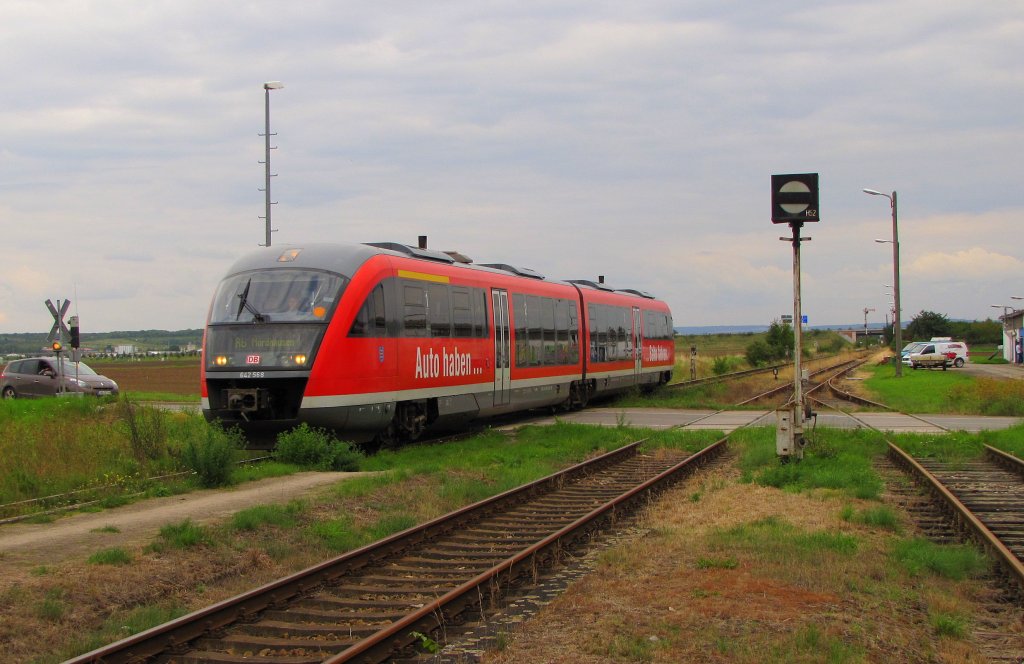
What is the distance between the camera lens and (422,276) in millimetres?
18672

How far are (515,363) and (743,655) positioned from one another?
1685 centimetres

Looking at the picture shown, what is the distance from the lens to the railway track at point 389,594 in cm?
657

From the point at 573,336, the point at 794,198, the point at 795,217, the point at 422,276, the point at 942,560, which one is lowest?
the point at 942,560

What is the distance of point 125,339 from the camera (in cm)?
17388

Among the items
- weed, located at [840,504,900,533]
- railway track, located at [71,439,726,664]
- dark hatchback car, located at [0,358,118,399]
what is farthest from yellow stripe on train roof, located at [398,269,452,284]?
dark hatchback car, located at [0,358,118,399]

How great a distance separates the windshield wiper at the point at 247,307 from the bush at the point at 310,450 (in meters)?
1.85

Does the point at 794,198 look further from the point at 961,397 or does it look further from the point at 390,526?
the point at 961,397

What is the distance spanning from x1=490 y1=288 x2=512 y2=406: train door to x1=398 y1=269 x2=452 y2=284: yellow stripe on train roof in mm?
2473

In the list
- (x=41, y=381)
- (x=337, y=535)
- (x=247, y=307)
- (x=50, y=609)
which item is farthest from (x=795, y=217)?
(x=41, y=381)

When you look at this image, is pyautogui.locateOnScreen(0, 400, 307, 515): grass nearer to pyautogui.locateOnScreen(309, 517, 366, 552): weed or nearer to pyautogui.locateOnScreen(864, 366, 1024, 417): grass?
pyautogui.locateOnScreen(309, 517, 366, 552): weed

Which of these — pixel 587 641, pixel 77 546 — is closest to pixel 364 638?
pixel 587 641

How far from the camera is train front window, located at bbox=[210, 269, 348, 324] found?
16.0 meters

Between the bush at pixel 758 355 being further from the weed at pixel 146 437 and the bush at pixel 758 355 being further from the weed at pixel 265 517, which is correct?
the weed at pixel 265 517

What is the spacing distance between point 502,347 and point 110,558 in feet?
46.1
